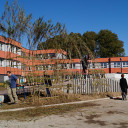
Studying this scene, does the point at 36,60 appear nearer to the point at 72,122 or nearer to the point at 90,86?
the point at 90,86


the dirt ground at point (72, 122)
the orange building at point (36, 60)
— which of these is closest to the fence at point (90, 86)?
the orange building at point (36, 60)

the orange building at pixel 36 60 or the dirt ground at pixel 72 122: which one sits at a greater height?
the orange building at pixel 36 60

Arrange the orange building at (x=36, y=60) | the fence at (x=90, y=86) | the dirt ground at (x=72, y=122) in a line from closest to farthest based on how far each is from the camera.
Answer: the dirt ground at (x=72, y=122), the orange building at (x=36, y=60), the fence at (x=90, y=86)

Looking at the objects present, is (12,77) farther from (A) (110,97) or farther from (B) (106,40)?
(B) (106,40)

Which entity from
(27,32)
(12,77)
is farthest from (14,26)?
(12,77)

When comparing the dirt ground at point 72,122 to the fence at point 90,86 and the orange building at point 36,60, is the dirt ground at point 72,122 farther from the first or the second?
the fence at point 90,86

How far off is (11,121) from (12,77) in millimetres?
3450

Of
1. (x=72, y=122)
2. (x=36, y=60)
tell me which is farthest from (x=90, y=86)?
(x=72, y=122)

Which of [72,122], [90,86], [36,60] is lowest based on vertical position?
[72,122]

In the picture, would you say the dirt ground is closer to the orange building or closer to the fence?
the orange building

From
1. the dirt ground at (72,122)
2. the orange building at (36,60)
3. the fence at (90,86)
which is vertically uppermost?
the orange building at (36,60)

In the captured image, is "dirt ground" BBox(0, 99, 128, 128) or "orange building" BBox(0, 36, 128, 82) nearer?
"dirt ground" BBox(0, 99, 128, 128)

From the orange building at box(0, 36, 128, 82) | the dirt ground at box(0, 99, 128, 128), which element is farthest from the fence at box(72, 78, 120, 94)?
the dirt ground at box(0, 99, 128, 128)

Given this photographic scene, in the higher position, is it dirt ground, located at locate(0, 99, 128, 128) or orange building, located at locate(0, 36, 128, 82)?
orange building, located at locate(0, 36, 128, 82)
